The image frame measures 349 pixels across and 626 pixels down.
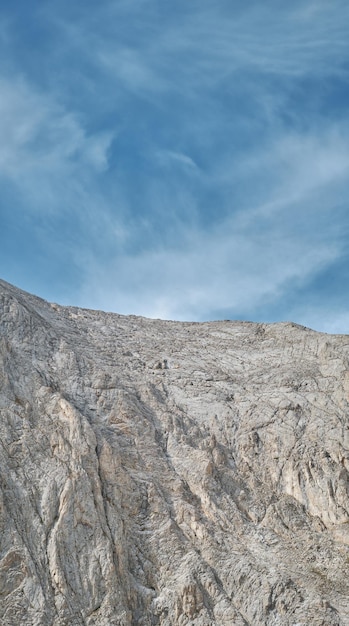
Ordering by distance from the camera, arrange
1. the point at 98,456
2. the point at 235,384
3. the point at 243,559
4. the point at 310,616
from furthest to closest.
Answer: the point at 235,384
the point at 98,456
the point at 243,559
the point at 310,616

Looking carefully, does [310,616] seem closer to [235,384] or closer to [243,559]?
[243,559]

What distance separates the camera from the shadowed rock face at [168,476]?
34.7m

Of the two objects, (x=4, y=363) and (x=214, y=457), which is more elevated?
(x=4, y=363)

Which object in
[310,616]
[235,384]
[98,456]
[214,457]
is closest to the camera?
[310,616]

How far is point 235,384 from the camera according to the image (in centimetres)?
4947

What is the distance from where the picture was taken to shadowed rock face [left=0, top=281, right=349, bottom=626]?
114 feet

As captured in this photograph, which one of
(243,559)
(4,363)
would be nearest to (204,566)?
(243,559)

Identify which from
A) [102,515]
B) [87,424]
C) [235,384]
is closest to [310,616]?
[102,515]

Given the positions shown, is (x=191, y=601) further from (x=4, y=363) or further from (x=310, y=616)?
(x=4, y=363)

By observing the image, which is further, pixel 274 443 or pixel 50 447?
pixel 274 443

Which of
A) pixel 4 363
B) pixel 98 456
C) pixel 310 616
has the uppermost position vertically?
pixel 4 363

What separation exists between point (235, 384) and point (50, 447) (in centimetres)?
1397

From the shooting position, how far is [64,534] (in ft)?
117

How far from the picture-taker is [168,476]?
→ 41.1 meters
